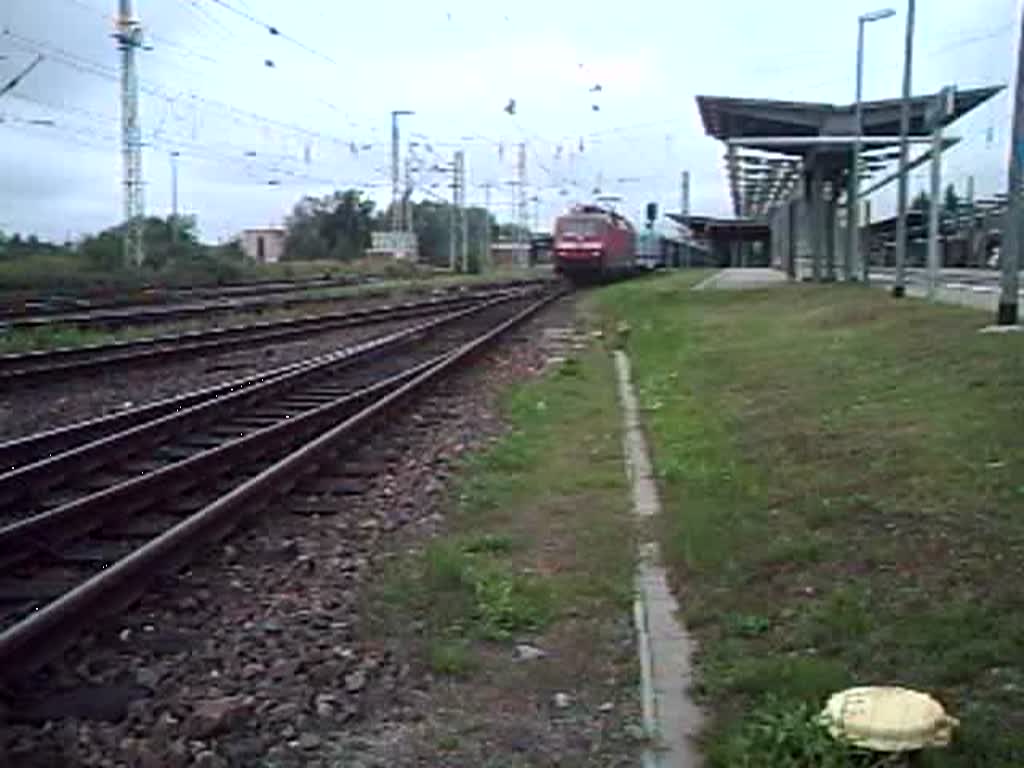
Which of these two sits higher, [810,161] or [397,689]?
[810,161]

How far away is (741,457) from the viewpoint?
11602 mm

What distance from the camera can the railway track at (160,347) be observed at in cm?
1778

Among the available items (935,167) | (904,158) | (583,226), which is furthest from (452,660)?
(583,226)

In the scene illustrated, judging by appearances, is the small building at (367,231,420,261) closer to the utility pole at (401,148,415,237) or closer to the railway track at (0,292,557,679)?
the utility pole at (401,148,415,237)

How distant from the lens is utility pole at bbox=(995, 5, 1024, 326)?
64.3 feet

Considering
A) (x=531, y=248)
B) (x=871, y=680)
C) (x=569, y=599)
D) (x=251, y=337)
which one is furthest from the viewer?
(x=531, y=248)

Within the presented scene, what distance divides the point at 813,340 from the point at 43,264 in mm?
34744

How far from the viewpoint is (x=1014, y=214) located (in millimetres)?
19625

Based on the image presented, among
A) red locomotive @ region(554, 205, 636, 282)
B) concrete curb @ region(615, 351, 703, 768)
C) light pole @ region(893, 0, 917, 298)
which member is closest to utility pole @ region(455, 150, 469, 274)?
red locomotive @ region(554, 205, 636, 282)

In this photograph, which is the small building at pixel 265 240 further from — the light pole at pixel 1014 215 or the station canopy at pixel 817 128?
the light pole at pixel 1014 215

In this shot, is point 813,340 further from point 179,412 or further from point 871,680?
point 871,680

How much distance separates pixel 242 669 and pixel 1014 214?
53.0 feet

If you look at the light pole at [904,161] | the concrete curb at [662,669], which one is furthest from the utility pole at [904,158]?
the concrete curb at [662,669]

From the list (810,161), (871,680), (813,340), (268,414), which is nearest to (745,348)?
(813,340)
